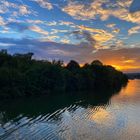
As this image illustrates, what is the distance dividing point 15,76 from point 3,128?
4001cm

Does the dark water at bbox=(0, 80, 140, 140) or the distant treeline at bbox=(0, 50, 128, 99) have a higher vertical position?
the distant treeline at bbox=(0, 50, 128, 99)

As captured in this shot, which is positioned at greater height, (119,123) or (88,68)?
(88,68)

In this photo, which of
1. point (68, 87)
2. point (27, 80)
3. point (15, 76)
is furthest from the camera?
point (68, 87)

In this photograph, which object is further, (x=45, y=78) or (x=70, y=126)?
(x=45, y=78)

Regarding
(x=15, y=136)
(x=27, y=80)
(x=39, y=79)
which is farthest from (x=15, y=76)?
(x=15, y=136)

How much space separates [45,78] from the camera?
8500cm

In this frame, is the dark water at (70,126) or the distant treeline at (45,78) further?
the distant treeline at (45,78)

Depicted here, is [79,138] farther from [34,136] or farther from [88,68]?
[88,68]

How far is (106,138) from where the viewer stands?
28.6m

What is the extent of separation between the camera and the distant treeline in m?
70.1

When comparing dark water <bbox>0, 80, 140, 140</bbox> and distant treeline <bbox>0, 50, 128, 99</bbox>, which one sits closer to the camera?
dark water <bbox>0, 80, 140, 140</bbox>

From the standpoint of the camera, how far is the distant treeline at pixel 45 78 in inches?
2758

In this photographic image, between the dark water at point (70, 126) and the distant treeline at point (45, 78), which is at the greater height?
the distant treeline at point (45, 78)

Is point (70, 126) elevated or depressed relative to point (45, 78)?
depressed
